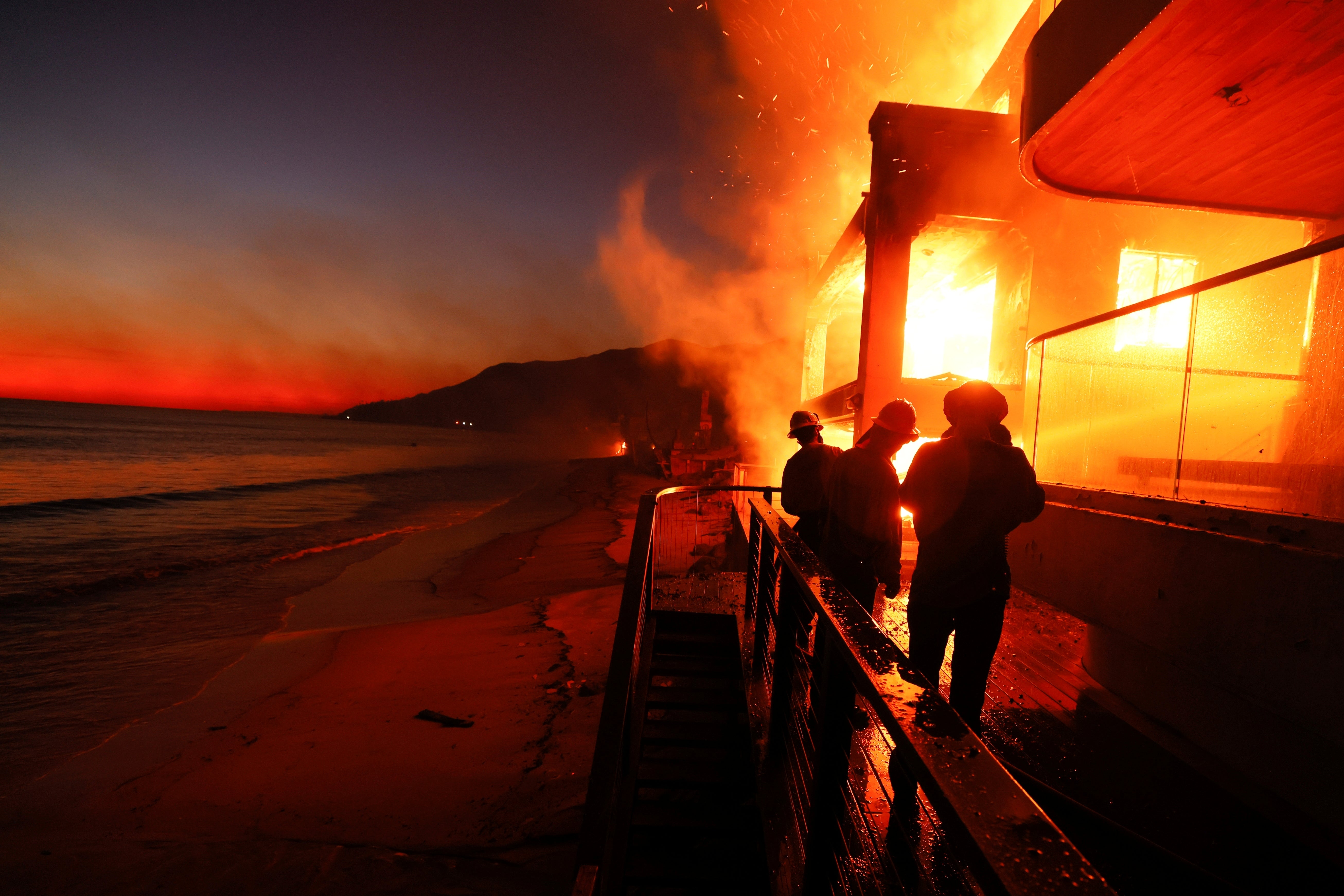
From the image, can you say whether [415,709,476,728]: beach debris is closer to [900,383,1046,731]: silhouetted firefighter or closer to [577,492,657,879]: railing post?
[577,492,657,879]: railing post

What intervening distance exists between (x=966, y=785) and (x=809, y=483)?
3.65 meters

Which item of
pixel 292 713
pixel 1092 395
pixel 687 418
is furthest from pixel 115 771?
pixel 687 418

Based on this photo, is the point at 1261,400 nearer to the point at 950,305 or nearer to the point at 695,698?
the point at 695,698

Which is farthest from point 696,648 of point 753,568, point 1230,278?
point 1230,278

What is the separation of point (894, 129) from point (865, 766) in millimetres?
9249

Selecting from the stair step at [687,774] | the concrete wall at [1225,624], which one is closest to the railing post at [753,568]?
the stair step at [687,774]

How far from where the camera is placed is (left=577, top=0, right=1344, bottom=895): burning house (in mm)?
1932

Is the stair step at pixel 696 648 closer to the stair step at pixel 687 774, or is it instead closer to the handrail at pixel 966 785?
the stair step at pixel 687 774

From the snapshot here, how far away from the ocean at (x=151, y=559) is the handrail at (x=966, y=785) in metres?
7.73

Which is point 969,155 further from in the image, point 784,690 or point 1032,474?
point 784,690

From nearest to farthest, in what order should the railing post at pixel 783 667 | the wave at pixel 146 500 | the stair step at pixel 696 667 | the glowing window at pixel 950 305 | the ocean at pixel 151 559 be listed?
the railing post at pixel 783 667 < the stair step at pixel 696 667 < the ocean at pixel 151 559 < the glowing window at pixel 950 305 < the wave at pixel 146 500

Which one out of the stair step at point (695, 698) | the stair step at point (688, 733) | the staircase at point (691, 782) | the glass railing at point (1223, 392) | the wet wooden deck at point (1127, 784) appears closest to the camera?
the wet wooden deck at point (1127, 784)

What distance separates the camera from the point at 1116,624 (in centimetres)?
365

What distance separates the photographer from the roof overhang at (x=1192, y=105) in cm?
386
